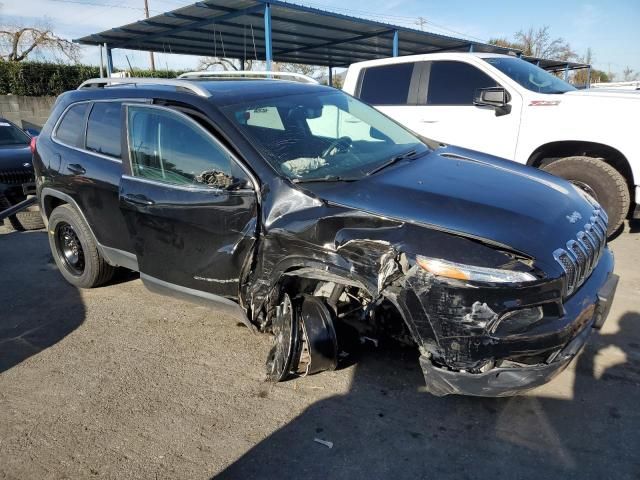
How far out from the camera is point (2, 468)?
2.47 metres

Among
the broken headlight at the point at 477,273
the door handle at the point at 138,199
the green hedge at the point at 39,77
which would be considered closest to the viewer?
the broken headlight at the point at 477,273

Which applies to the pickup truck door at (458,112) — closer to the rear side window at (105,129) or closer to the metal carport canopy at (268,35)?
the metal carport canopy at (268,35)

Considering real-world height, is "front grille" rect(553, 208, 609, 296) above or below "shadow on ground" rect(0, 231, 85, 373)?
above

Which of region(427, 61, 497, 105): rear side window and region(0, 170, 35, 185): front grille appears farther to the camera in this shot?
region(0, 170, 35, 185): front grille

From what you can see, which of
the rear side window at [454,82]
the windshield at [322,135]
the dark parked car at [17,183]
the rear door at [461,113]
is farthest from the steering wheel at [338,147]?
the dark parked car at [17,183]

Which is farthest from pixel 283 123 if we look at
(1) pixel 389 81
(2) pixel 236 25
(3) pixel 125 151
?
(2) pixel 236 25

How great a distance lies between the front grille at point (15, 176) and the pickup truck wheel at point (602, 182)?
24.0 feet

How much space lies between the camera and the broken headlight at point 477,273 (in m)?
2.23

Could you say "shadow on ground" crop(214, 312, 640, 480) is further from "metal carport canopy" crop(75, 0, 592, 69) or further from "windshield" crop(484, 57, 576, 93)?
"metal carport canopy" crop(75, 0, 592, 69)

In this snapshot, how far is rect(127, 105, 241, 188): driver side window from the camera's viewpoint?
3078mm

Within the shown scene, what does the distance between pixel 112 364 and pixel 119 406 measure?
55 centimetres

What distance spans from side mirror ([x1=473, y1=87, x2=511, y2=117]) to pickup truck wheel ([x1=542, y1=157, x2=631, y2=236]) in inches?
35.2

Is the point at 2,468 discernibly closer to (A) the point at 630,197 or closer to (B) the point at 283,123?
(B) the point at 283,123

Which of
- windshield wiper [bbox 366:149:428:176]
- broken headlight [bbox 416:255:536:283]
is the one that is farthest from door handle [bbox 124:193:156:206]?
broken headlight [bbox 416:255:536:283]
